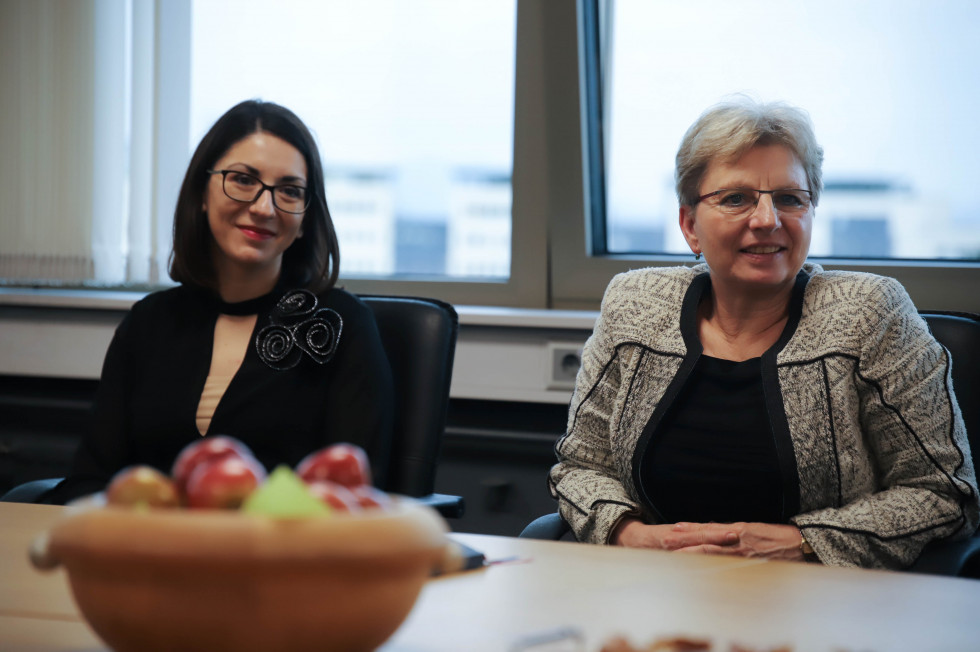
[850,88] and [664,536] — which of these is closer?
[664,536]

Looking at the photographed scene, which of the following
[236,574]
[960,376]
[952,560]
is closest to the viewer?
[236,574]

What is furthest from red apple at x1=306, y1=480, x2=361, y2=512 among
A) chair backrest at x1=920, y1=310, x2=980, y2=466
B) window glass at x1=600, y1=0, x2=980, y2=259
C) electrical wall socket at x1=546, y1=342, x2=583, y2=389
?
window glass at x1=600, y1=0, x2=980, y2=259

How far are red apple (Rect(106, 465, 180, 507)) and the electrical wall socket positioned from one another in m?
1.97

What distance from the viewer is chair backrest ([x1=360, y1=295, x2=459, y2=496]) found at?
186 centimetres

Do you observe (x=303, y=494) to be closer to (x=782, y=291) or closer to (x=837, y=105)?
(x=782, y=291)

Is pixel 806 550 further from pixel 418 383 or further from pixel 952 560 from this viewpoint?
pixel 418 383

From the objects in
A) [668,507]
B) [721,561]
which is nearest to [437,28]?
[668,507]

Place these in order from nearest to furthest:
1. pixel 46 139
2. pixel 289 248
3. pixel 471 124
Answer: pixel 289 248
pixel 471 124
pixel 46 139

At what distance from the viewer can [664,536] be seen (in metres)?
1.59

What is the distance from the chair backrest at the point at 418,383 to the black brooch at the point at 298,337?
0.39 ft

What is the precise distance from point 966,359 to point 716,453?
1.49 feet

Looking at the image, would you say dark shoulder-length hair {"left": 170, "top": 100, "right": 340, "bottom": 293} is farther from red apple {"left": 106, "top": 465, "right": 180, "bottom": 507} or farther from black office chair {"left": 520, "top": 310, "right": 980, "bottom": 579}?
red apple {"left": 106, "top": 465, "right": 180, "bottom": 507}

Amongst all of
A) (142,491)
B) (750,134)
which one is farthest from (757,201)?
(142,491)

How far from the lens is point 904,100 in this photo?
2.60m
